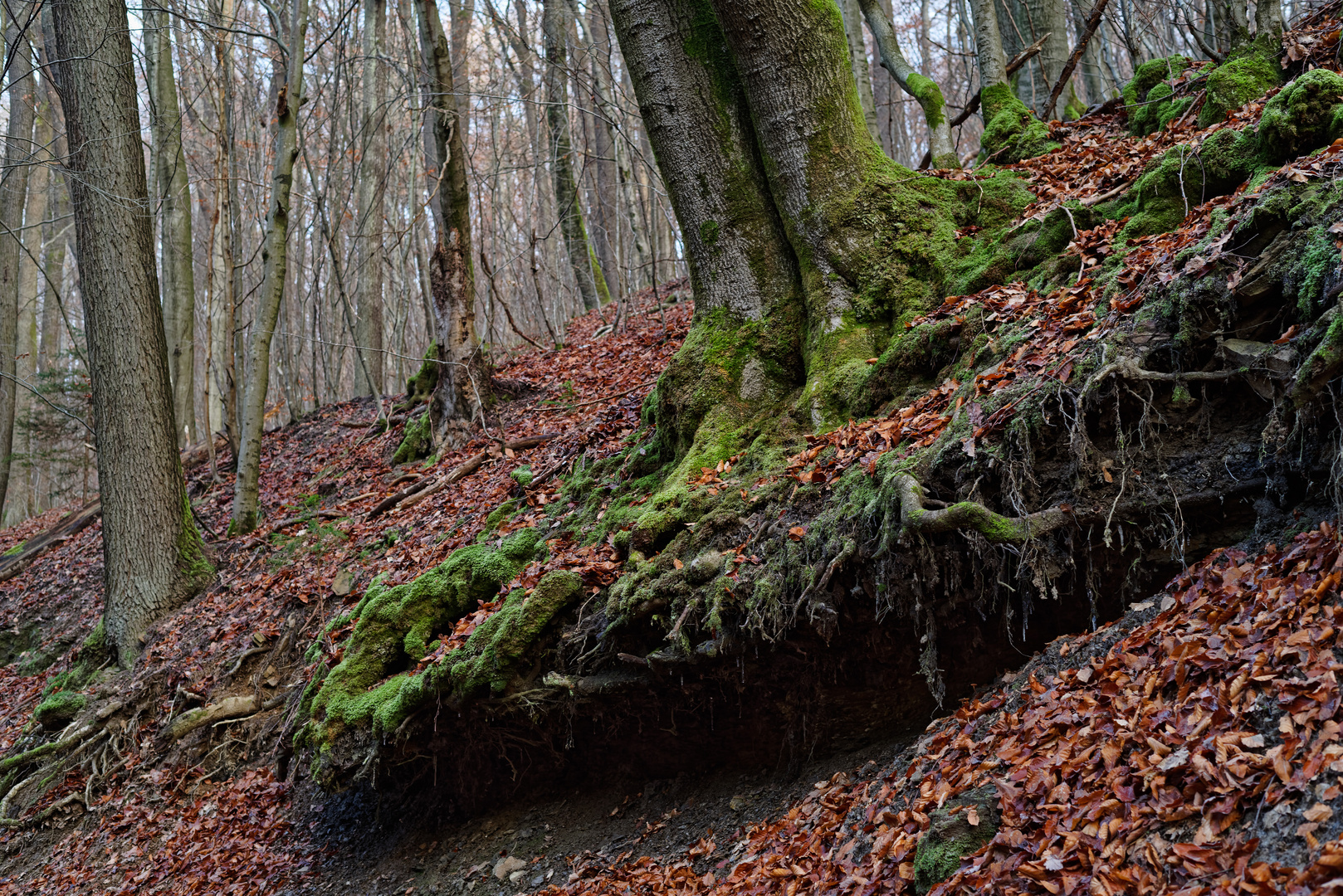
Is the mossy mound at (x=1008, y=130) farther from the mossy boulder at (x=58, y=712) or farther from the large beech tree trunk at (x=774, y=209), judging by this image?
the mossy boulder at (x=58, y=712)

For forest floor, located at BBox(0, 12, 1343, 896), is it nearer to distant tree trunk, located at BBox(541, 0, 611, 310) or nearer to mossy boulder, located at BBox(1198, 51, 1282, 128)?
mossy boulder, located at BBox(1198, 51, 1282, 128)

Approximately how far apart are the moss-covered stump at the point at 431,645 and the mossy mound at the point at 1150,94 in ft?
19.2

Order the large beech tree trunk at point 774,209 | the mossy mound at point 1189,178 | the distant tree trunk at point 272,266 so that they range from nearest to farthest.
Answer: the mossy mound at point 1189,178 → the large beech tree trunk at point 774,209 → the distant tree trunk at point 272,266

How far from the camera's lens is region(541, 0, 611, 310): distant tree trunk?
14719 millimetres

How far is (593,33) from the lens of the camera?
60.6 feet

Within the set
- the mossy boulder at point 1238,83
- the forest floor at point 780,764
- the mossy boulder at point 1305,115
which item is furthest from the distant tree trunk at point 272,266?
the mossy boulder at point 1305,115

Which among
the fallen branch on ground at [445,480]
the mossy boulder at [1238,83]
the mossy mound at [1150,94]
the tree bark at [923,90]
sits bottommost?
the fallen branch on ground at [445,480]

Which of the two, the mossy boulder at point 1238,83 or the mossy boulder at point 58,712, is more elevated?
the mossy boulder at point 1238,83

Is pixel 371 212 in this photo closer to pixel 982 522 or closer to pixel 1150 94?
pixel 1150 94

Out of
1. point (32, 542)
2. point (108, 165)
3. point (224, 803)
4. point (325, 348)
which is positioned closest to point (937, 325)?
point (224, 803)

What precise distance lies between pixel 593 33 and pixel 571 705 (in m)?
17.5

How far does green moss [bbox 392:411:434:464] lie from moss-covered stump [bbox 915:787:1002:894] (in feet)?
30.1

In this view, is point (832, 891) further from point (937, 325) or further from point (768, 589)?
point (937, 325)

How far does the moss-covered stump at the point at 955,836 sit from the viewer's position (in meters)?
2.96
